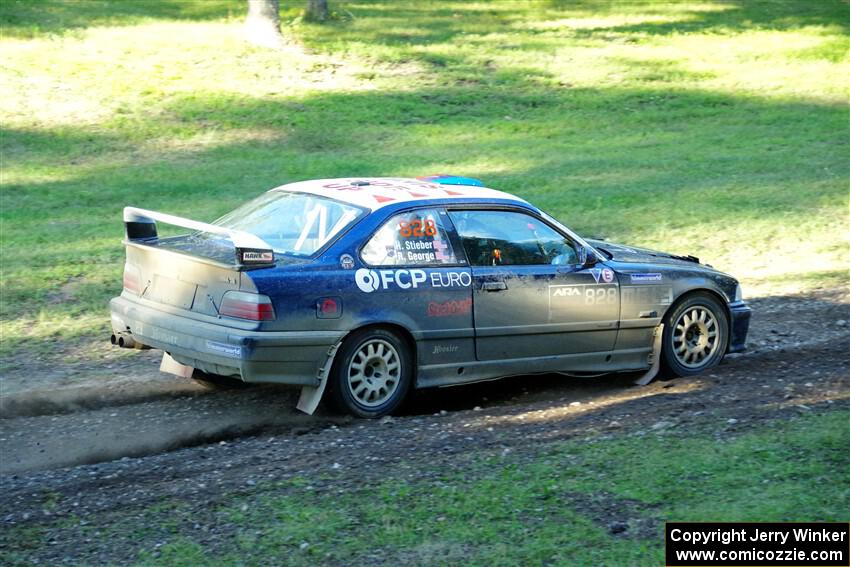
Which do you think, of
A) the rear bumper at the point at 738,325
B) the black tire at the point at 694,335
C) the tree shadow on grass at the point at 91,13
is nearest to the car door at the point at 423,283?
the black tire at the point at 694,335

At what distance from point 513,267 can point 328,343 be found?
156 cm

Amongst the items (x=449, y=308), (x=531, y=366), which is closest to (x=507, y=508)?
(x=449, y=308)

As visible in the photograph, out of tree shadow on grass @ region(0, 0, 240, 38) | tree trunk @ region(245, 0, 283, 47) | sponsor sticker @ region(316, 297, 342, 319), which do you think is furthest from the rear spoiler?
tree shadow on grass @ region(0, 0, 240, 38)

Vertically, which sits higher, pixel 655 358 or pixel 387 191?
pixel 387 191

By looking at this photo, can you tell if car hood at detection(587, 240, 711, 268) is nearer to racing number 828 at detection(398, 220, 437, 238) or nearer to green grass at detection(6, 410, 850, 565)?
racing number 828 at detection(398, 220, 437, 238)

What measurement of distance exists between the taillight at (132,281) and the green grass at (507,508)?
2.36m

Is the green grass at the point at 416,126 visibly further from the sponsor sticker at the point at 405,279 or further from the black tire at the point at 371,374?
the sponsor sticker at the point at 405,279

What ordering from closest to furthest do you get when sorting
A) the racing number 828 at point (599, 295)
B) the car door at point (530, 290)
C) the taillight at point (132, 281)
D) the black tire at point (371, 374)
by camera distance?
the black tire at point (371, 374), the taillight at point (132, 281), the car door at point (530, 290), the racing number 828 at point (599, 295)

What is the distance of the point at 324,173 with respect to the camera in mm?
16266

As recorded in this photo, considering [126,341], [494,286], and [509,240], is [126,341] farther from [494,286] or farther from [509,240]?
[509,240]

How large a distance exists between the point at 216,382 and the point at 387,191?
6.19 ft

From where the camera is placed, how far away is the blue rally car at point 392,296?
714 cm

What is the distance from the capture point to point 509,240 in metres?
8.16

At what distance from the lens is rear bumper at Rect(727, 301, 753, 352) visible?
9047mm
